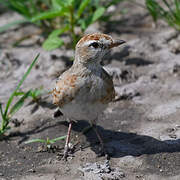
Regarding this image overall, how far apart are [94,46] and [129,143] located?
1.33m

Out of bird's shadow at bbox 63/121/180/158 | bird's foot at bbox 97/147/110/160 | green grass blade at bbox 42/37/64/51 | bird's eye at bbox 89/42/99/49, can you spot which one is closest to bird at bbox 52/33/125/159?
bird's eye at bbox 89/42/99/49

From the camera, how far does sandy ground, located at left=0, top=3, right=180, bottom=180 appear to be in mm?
4219

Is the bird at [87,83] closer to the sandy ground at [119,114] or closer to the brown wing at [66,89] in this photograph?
the brown wing at [66,89]

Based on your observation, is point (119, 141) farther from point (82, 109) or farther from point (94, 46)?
point (94, 46)

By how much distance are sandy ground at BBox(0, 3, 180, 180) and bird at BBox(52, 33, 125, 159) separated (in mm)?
644

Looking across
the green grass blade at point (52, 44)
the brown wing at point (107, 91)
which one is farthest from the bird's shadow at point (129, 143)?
the green grass blade at point (52, 44)

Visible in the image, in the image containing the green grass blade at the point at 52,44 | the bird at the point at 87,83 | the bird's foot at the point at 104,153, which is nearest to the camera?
the bird at the point at 87,83

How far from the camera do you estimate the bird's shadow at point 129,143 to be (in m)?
4.48

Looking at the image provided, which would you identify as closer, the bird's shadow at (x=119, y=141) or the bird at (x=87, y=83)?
the bird at (x=87, y=83)

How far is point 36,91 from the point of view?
5559 mm

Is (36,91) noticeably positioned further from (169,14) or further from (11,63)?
(169,14)

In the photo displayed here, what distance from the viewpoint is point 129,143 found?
4688 mm

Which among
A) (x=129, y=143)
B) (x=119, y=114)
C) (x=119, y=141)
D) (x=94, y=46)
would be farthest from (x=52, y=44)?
(x=129, y=143)

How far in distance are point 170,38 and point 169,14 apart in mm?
420
